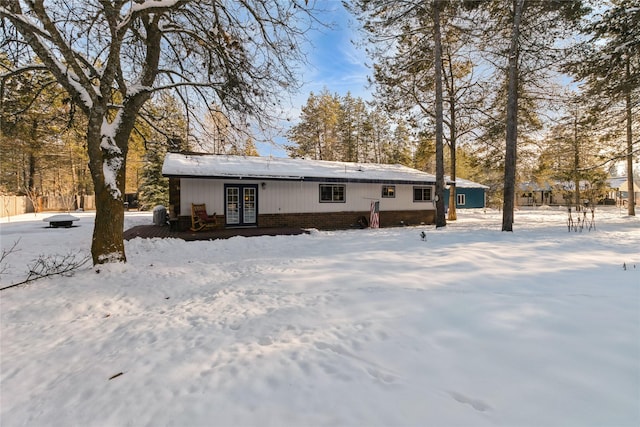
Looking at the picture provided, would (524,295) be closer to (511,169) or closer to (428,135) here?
(511,169)

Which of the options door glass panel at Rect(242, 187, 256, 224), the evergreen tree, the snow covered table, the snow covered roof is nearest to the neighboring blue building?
the snow covered roof

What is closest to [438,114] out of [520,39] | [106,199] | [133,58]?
[520,39]

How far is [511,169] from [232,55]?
9875mm

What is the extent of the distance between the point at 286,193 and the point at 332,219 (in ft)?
8.21

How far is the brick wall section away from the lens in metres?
12.4

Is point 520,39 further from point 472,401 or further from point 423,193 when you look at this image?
point 472,401

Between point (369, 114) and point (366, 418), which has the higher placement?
point (369, 114)

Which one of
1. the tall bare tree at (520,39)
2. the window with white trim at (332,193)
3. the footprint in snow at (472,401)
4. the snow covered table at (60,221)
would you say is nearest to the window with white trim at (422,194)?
the window with white trim at (332,193)

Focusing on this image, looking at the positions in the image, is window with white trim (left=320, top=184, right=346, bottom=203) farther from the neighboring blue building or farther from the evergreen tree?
the neighboring blue building

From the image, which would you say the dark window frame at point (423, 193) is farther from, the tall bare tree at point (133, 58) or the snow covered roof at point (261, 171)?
the tall bare tree at point (133, 58)

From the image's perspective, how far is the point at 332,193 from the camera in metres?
13.7

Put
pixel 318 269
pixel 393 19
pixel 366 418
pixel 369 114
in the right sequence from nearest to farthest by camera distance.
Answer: pixel 366 418
pixel 318 269
pixel 393 19
pixel 369 114

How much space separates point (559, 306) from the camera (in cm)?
326

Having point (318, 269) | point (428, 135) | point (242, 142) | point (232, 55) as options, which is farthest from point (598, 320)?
point (428, 135)
